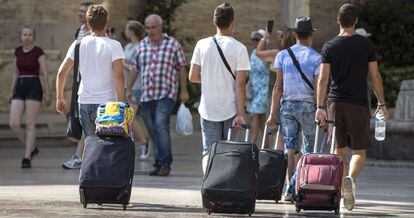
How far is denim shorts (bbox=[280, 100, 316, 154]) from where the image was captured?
12.1 meters

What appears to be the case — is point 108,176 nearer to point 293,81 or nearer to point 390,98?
point 293,81

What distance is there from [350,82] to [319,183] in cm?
104

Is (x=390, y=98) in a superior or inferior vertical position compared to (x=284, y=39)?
inferior

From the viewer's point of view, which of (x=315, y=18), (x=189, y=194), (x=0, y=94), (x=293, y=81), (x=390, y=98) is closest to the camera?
Answer: (x=293, y=81)

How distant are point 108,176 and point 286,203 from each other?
186cm

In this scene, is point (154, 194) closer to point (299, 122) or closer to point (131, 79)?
Answer: point (299, 122)

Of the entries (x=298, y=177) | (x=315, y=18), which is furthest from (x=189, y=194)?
(x=315, y=18)

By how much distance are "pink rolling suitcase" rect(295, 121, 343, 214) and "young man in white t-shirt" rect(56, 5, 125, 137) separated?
1.95 meters

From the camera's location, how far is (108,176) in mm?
11531

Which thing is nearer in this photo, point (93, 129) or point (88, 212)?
point (88, 212)

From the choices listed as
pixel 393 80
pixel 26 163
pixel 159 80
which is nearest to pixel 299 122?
pixel 159 80

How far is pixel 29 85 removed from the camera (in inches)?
643

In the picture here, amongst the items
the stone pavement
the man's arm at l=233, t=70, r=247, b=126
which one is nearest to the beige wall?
the stone pavement

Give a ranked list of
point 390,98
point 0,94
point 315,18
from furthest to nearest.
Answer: point 315,18 → point 390,98 → point 0,94
